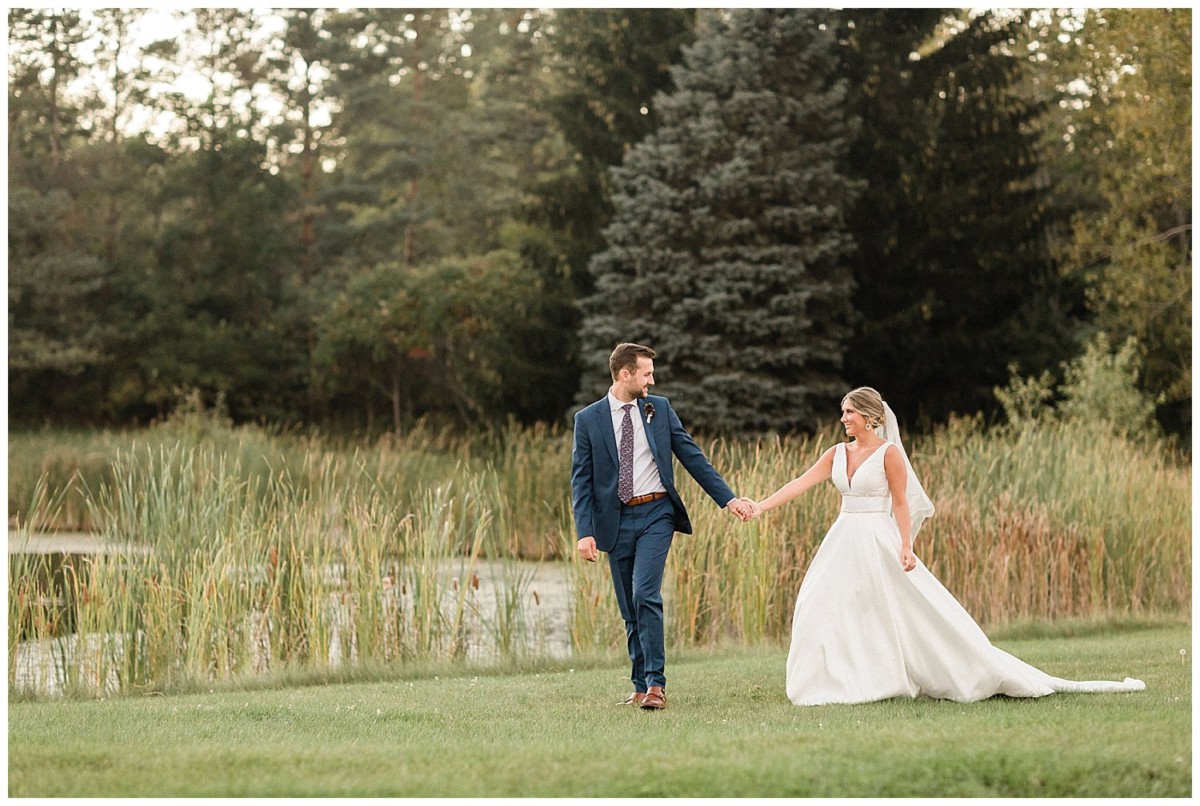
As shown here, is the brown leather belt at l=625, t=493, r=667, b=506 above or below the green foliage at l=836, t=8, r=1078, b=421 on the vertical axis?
below

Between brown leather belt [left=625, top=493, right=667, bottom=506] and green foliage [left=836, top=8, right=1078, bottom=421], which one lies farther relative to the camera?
green foliage [left=836, top=8, right=1078, bottom=421]

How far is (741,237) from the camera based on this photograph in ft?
70.5

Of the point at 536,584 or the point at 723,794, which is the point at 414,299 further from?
the point at 723,794

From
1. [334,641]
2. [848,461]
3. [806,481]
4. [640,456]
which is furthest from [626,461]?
[334,641]

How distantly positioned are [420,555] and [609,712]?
2.91 meters

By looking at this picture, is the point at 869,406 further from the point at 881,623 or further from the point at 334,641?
the point at 334,641

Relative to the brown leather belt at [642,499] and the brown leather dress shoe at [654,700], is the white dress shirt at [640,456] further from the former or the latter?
the brown leather dress shoe at [654,700]

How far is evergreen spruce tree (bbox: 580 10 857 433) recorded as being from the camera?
20.7m

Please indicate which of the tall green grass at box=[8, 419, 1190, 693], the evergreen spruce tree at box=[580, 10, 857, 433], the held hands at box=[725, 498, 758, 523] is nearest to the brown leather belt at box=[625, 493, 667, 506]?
the held hands at box=[725, 498, 758, 523]

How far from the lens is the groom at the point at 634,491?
20.8ft

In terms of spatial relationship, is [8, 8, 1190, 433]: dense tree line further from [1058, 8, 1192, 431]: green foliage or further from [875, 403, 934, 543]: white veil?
[875, 403, 934, 543]: white veil

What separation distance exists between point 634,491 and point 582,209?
1971cm

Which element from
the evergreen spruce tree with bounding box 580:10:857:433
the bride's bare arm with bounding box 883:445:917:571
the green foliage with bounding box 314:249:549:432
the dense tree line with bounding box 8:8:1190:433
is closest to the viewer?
the bride's bare arm with bounding box 883:445:917:571

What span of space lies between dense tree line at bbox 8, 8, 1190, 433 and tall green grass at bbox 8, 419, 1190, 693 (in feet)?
25.2
